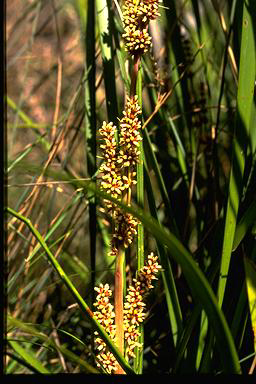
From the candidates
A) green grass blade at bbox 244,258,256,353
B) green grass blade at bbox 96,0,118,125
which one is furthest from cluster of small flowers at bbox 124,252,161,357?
green grass blade at bbox 96,0,118,125

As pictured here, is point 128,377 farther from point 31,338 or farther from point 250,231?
point 31,338

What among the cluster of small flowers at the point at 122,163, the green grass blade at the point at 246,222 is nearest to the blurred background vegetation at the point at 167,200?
the green grass blade at the point at 246,222

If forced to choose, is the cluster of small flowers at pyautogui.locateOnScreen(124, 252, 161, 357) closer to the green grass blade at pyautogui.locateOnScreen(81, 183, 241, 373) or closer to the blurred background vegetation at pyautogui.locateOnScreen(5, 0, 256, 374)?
the blurred background vegetation at pyautogui.locateOnScreen(5, 0, 256, 374)

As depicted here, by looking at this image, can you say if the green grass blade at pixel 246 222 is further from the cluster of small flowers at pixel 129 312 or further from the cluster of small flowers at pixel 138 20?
the cluster of small flowers at pixel 138 20

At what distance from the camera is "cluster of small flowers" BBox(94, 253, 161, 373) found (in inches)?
29.1

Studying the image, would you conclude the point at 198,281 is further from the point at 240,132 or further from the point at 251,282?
the point at 240,132

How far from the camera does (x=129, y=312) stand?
2.47 ft

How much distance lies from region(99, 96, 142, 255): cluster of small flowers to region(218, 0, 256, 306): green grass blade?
11 centimetres

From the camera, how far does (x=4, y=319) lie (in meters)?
0.78

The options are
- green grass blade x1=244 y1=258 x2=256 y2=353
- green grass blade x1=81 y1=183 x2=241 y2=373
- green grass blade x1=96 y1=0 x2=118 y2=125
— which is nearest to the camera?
green grass blade x1=81 y1=183 x2=241 y2=373

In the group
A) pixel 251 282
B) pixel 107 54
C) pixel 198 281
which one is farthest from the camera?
→ pixel 107 54

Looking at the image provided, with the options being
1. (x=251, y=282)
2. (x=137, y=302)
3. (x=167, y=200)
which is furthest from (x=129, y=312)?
(x=167, y=200)

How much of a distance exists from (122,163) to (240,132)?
0.16m

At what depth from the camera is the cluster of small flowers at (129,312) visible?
0.74 meters
